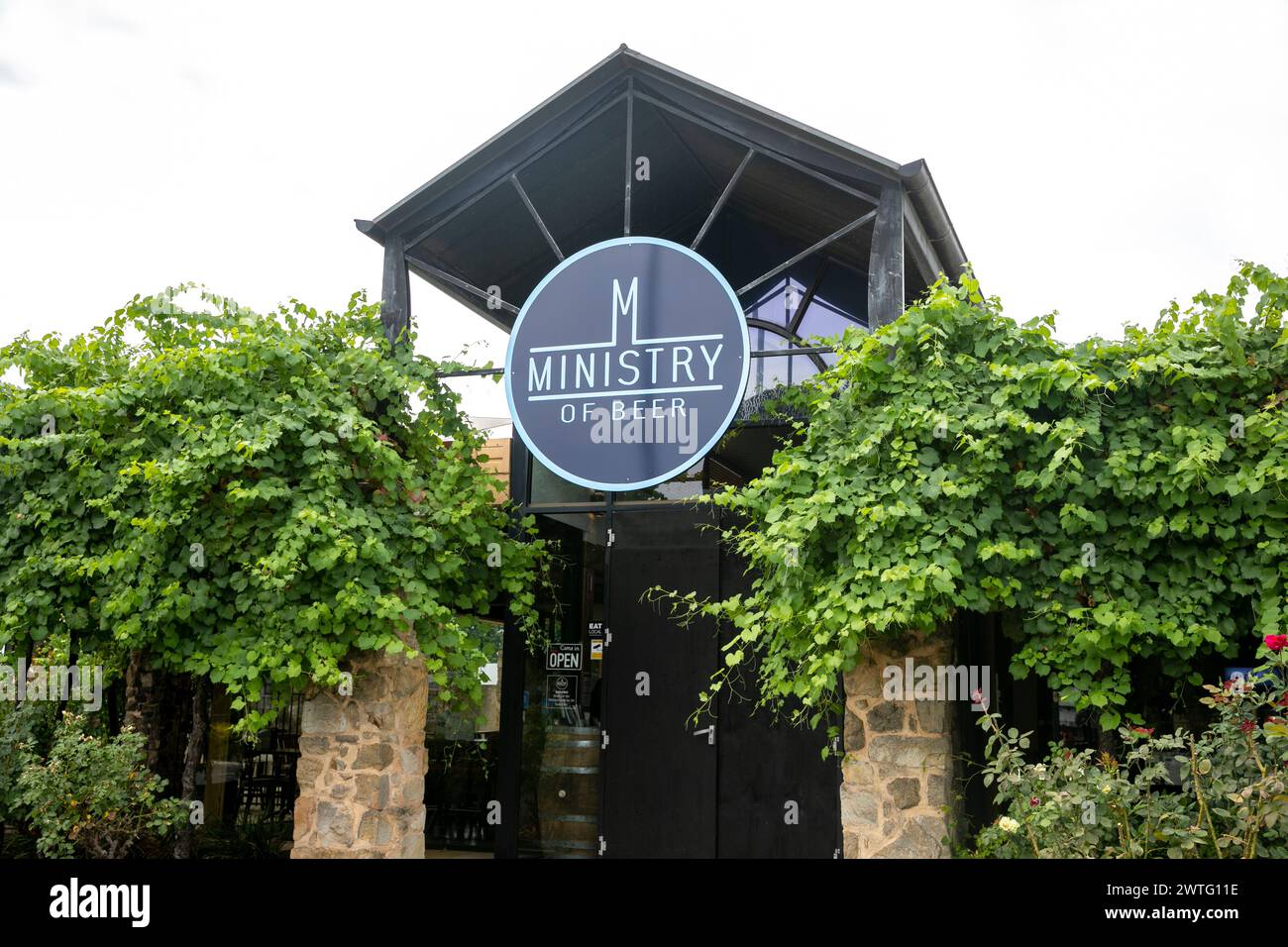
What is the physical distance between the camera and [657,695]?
24.3 feet

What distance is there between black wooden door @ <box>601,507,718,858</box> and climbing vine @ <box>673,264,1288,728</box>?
156 cm

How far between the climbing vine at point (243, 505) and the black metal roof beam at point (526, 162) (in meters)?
1.11

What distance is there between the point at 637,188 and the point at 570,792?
460 cm

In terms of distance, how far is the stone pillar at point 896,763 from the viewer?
5.75 meters

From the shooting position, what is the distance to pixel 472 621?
7266 millimetres

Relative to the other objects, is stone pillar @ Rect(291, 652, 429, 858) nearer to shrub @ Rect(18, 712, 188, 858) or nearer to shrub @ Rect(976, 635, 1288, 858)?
shrub @ Rect(18, 712, 188, 858)

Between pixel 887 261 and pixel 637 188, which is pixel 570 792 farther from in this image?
pixel 637 188

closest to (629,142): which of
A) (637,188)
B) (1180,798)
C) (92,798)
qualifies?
(637,188)

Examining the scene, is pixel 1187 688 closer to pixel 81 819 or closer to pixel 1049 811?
pixel 1049 811

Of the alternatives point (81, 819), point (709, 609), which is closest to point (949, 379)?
point (709, 609)

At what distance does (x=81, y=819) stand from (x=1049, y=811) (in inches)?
227

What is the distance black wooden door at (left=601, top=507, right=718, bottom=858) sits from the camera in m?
7.22

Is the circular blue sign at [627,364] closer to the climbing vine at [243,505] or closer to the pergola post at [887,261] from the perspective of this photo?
the climbing vine at [243,505]

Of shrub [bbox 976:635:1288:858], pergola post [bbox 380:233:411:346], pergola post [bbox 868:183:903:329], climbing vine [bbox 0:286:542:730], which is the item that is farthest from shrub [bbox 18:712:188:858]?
pergola post [bbox 868:183:903:329]
